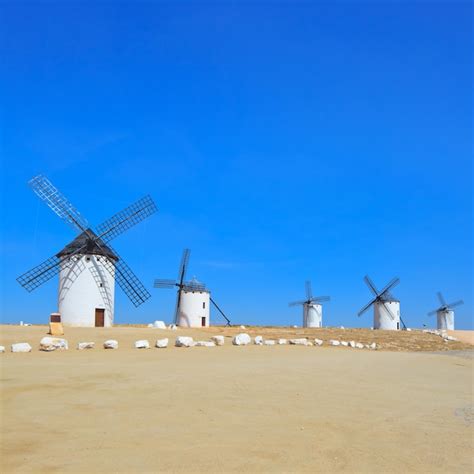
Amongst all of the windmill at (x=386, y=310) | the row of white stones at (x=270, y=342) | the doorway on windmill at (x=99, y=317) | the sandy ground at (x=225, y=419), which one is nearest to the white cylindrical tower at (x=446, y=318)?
the windmill at (x=386, y=310)

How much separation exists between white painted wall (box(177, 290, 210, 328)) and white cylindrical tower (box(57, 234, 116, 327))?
64.5 feet

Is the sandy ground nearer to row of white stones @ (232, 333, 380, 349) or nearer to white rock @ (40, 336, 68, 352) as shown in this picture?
white rock @ (40, 336, 68, 352)

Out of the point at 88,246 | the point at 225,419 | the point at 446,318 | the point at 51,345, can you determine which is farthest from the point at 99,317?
the point at 446,318

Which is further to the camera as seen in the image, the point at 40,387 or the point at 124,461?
the point at 40,387

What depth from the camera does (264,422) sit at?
282 inches

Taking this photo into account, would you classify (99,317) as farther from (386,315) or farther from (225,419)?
(386,315)

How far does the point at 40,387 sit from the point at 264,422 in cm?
459

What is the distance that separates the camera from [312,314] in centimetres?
7931

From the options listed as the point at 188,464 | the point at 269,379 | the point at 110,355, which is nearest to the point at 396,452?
the point at 188,464

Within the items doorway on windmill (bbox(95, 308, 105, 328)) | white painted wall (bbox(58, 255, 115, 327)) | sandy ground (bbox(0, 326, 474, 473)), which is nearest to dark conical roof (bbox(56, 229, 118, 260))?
white painted wall (bbox(58, 255, 115, 327))

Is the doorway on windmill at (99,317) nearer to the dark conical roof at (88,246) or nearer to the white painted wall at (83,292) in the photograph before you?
the white painted wall at (83,292)

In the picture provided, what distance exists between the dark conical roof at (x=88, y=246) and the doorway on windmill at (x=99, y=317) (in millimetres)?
3955

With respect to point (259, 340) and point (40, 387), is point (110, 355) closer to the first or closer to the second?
point (40, 387)

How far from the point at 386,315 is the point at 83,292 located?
50.3 metres
